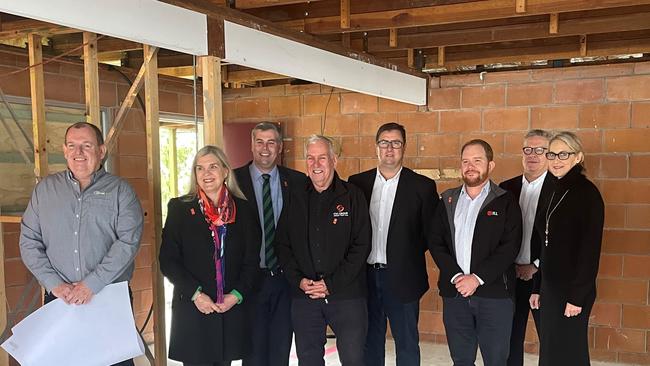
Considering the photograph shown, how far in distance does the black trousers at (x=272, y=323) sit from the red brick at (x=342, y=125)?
2.48 metres

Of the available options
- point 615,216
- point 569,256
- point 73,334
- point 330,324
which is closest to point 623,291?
point 615,216

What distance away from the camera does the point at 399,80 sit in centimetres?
447

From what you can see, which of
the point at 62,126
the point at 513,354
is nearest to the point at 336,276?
the point at 513,354

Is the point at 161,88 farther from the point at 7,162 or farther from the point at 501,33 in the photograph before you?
the point at 501,33

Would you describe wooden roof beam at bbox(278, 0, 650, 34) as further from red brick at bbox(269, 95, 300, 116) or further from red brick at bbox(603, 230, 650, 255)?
red brick at bbox(603, 230, 650, 255)

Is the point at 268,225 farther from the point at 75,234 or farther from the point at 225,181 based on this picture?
the point at 75,234

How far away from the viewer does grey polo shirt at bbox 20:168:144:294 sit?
246 centimetres

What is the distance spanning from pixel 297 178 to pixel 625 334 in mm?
2969

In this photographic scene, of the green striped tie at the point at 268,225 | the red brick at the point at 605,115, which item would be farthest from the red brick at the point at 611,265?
the green striped tie at the point at 268,225

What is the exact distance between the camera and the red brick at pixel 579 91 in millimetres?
4402

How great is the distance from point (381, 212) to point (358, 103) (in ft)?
7.57

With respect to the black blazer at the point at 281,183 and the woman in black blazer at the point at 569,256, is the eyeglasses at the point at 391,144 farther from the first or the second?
the woman in black blazer at the point at 569,256

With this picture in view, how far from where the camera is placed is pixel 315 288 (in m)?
2.76

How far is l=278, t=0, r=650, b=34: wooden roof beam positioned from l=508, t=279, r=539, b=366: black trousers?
1469 mm
